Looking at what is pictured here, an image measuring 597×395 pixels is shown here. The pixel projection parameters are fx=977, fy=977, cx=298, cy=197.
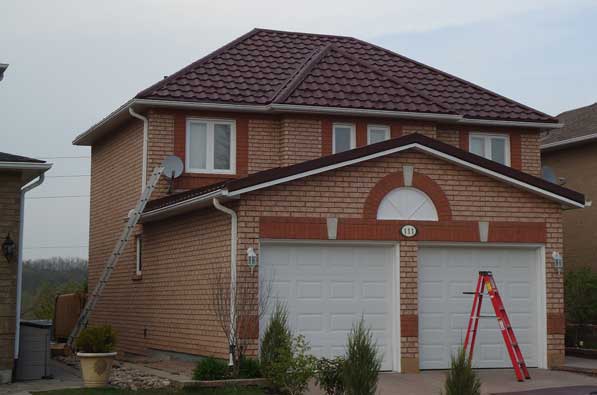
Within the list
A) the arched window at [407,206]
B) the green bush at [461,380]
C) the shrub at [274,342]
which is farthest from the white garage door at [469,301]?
the green bush at [461,380]

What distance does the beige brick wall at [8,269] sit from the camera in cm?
1698

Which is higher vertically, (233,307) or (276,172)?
(276,172)

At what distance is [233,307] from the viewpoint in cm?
1680

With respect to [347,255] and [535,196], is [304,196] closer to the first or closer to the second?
[347,255]

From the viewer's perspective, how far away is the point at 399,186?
18.2 metres

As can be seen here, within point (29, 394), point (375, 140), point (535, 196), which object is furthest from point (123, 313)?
point (535, 196)

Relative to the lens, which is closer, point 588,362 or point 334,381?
point 334,381

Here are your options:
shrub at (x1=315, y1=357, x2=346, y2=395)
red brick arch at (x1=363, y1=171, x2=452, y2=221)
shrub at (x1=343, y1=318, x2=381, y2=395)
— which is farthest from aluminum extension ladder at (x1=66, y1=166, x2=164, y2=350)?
shrub at (x1=343, y1=318, x2=381, y2=395)

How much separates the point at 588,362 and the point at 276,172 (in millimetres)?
7920

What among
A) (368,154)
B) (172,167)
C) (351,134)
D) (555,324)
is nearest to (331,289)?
(368,154)

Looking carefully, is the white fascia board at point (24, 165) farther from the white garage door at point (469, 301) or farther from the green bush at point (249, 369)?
the white garage door at point (469, 301)

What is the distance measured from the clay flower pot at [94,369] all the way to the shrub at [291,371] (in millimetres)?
2834

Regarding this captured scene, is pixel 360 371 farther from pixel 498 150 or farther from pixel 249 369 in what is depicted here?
pixel 498 150

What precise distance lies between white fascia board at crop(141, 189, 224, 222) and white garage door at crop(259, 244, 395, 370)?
1429 mm
